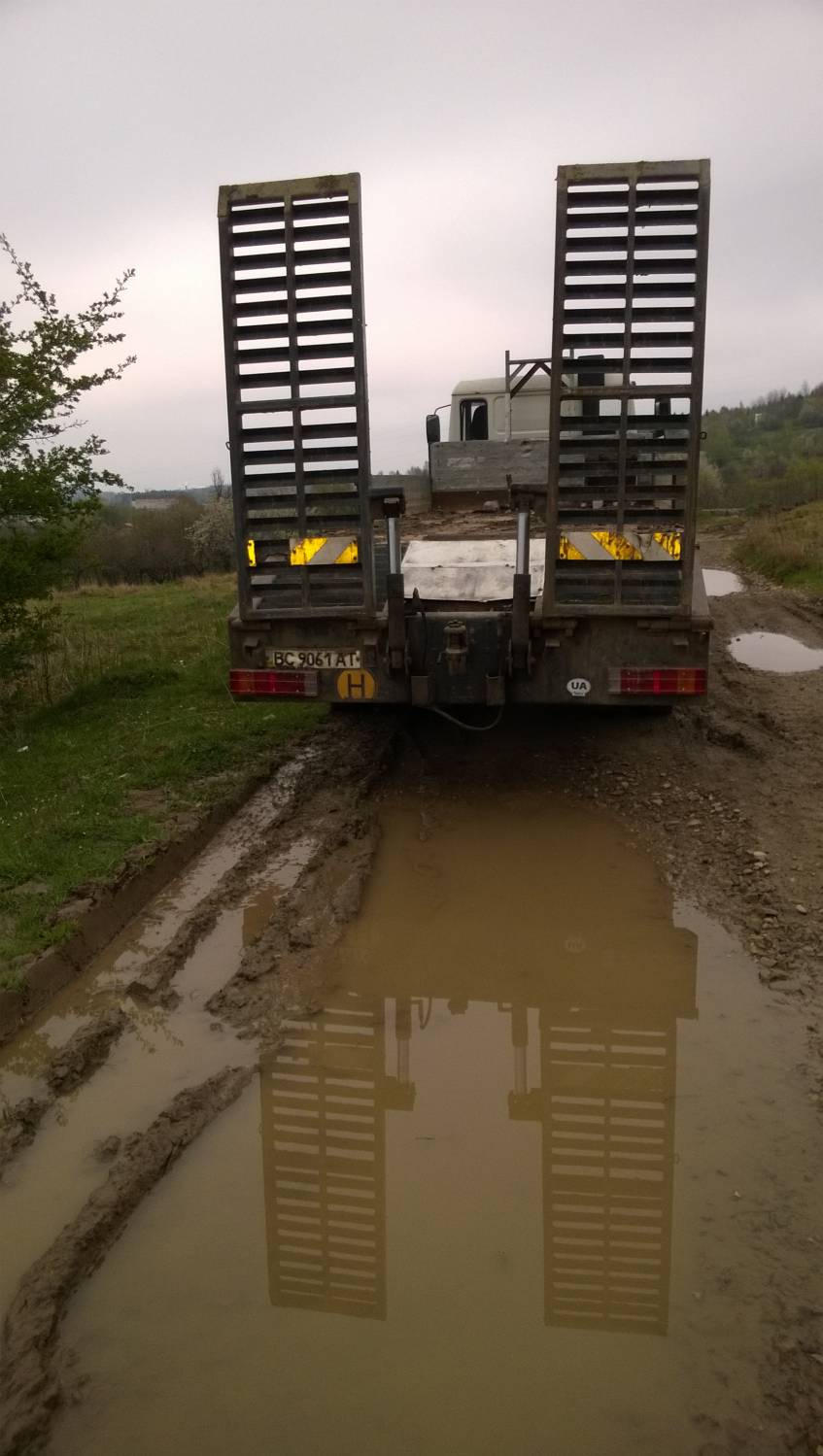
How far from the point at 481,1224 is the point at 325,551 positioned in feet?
14.0

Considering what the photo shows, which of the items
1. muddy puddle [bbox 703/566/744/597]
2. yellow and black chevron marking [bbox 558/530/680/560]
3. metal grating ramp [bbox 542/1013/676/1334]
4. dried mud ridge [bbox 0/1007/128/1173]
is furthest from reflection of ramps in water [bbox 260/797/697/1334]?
muddy puddle [bbox 703/566/744/597]

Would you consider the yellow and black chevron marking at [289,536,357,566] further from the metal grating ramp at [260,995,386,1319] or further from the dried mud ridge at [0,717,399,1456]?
the metal grating ramp at [260,995,386,1319]

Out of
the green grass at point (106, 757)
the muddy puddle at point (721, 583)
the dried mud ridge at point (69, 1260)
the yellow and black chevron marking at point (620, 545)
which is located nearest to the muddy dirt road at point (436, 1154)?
the dried mud ridge at point (69, 1260)

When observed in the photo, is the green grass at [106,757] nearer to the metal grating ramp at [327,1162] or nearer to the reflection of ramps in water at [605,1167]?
the metal grating ramp at [327,1162]

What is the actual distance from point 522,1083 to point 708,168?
483cm

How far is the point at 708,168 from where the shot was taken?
18.7 feet

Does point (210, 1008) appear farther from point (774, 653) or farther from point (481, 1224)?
point (774, 653)

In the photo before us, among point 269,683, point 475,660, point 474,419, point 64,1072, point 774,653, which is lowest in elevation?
point 64,1072

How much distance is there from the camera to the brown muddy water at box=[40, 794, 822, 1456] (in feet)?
8.83

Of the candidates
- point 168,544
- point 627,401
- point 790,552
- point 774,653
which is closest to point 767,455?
point 168,544

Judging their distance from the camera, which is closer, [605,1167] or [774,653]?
[605,1167]

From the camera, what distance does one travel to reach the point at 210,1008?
4.68 meters

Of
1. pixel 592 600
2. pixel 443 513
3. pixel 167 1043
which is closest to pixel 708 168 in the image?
pixel 592 600

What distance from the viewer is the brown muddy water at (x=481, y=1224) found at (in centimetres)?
269
